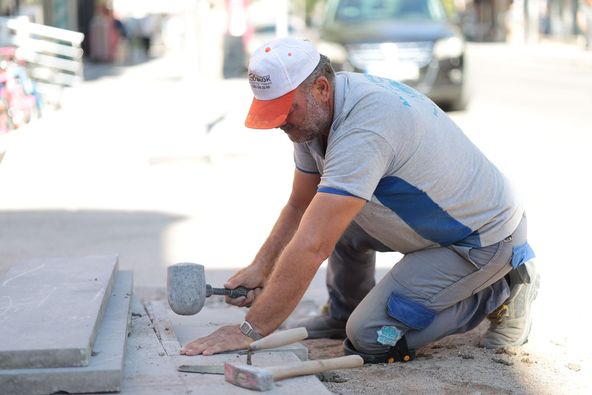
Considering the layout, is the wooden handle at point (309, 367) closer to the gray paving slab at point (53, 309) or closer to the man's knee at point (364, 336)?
the man's knee at point (364, 336)

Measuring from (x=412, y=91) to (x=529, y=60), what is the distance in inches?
1169

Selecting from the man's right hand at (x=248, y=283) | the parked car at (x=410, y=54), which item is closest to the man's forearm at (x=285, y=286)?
the man's right hand at (x=248, y=283)

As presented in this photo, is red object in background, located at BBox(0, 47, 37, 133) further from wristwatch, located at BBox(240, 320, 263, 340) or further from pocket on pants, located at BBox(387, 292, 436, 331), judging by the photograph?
wristwatch, located at BBox(240, 320, 263, 340)

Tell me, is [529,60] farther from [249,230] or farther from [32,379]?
[32,379]

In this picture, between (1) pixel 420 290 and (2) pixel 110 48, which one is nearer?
(1) pixel 420 290

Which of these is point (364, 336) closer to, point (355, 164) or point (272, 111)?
point (355, 164)

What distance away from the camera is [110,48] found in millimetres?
29984

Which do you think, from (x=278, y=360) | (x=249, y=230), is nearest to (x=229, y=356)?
(x=278, y=360)

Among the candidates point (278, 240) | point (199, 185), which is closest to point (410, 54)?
point (199, 185)

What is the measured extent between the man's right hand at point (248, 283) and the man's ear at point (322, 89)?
909mm

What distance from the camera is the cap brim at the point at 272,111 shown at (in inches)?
154

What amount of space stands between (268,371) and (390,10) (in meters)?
12.9

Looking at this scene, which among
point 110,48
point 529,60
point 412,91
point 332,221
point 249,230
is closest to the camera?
point 332,221

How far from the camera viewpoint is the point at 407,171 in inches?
160
